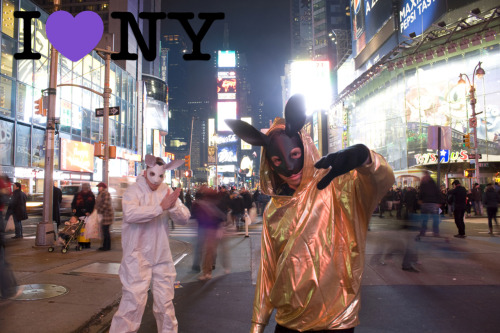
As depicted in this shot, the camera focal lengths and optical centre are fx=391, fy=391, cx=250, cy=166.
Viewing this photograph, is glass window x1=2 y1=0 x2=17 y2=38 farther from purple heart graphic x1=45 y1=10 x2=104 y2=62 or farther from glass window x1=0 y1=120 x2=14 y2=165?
purple heart graphic x1=45 y1=10 x2=104 y2=62

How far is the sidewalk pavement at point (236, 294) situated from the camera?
4.66 meters

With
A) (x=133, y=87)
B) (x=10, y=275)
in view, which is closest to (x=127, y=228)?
(x=10, y=275)

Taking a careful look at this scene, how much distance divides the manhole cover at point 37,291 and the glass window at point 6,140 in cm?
2060

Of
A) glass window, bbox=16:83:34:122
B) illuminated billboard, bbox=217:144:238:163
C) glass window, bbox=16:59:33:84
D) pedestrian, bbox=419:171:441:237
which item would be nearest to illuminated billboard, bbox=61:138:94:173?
glass window, bbox=16:83:34:122

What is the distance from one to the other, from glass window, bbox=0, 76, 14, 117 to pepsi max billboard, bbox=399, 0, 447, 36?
31.2m

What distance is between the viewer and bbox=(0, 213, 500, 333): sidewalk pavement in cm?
466

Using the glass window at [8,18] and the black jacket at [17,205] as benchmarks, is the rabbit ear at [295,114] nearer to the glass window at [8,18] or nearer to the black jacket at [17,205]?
the black jacket at [17,205]

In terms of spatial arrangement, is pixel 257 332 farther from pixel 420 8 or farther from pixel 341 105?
pixel 341 105

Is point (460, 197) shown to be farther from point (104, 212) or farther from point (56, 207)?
point (56, 207)

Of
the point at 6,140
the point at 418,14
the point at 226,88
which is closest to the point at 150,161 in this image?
the point at 6,140

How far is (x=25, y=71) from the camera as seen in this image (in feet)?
86.2

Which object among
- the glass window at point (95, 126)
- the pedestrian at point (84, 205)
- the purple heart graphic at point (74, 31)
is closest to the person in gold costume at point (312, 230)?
the purple heart graphic at point (74, 31)

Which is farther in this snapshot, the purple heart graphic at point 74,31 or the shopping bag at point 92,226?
the shopping bag at point 92,226

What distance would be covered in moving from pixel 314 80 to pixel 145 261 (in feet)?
205
